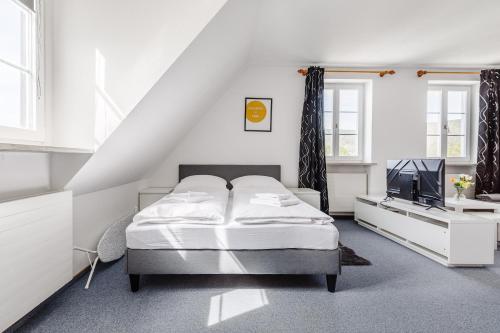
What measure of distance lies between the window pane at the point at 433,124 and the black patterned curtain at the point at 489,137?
50cm

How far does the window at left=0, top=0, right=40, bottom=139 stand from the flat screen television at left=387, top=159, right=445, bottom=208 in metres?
3.41

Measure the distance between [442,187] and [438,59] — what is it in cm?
216

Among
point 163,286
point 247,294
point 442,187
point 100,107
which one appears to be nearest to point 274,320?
point 247,294

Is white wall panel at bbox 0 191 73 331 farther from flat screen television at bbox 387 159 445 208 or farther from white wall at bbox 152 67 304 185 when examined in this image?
flat screen television at bbox 387 159 445 208

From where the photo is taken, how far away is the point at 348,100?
383 cm

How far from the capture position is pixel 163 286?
1.80 meters

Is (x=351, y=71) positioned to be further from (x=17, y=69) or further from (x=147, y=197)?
(x=17, y=69)

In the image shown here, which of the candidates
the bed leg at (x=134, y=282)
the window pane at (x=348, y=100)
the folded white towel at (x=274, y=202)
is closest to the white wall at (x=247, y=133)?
the window pane at (x=348, y=100)

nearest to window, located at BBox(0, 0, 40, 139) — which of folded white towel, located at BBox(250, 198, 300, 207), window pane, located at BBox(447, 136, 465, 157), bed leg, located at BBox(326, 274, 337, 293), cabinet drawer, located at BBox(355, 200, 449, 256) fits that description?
folded white towel, located at BBox(250, 198, 300, 207)

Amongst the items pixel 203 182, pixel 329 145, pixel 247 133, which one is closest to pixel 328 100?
pixel 329 145

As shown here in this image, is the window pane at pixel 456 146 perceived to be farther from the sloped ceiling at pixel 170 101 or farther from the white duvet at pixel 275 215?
the sloped ceiling at pixel 170 101

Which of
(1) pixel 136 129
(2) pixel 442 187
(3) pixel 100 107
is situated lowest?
(2) pixel 442 187

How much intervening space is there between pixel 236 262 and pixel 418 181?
87.9 inches

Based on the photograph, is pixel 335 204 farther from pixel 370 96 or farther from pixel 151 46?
pixel 151 46
